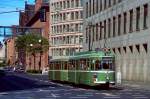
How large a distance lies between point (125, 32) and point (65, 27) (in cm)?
6724

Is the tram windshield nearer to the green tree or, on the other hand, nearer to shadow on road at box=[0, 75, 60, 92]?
shadow on road at box=[0, 75, 60, 92]

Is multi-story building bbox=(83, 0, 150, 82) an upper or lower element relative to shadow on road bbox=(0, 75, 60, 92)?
upper

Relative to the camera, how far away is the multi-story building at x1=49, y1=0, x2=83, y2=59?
13188 cm

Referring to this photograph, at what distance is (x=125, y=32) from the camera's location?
6969 cm

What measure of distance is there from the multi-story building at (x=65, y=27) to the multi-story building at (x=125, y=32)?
4158cm

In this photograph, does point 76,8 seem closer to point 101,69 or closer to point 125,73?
point 125,73

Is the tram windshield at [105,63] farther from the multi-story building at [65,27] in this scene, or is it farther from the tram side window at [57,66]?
the multi-story building at [65,27]

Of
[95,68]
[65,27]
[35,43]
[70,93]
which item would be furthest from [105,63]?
[65,27]

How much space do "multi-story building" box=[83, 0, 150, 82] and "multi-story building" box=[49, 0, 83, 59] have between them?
41.6 m

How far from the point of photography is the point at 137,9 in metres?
65.3

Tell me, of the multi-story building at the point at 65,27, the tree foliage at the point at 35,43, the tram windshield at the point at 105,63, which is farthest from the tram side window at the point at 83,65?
the tree foliage at the point at 35,43

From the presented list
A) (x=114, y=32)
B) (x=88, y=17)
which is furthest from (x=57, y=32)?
(x=114, y=32)

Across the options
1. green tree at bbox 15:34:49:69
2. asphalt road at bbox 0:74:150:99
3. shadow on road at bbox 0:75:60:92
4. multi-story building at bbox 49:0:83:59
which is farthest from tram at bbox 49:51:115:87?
green tree at bbox 15:34:49:69

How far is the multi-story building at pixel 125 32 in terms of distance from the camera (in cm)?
6193
